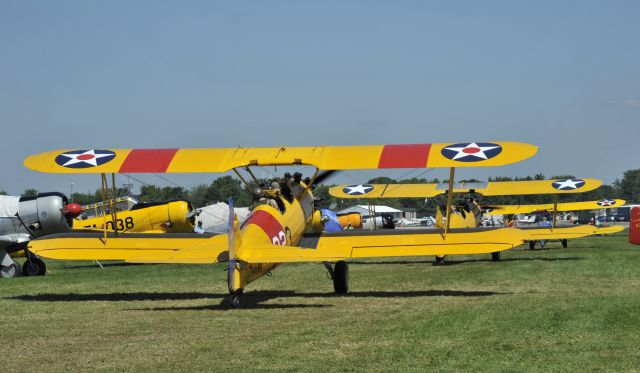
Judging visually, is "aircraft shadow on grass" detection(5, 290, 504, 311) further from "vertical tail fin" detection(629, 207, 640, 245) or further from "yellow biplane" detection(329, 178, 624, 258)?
"yellow biplane" detection(329, 178, 624, 258)

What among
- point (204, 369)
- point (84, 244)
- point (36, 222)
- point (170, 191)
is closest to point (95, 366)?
point (204, 369)

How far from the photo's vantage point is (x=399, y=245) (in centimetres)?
1459

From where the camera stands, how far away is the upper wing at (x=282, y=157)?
13.8m

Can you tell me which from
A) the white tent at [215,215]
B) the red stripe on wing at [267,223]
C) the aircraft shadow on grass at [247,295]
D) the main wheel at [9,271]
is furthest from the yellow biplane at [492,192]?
the white tent at [215,215]

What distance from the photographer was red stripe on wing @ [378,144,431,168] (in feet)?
45.8

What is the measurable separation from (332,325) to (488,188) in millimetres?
20432

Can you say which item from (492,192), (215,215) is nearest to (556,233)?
(492,192)

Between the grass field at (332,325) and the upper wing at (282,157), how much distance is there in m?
2.23

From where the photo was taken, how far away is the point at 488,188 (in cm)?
2994

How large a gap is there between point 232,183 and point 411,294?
77.9 metres

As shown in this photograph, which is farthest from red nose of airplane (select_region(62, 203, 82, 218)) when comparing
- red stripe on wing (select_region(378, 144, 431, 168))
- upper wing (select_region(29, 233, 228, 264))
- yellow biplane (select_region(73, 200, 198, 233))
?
red stripe on wing (select_region(378, 144, 431, 168))

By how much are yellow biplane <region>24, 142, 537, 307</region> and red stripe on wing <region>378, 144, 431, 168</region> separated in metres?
0.02

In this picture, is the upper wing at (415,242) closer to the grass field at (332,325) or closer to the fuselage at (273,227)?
the fuselage at (273,227)

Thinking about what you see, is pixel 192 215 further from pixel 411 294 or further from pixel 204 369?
pixel 204 369
